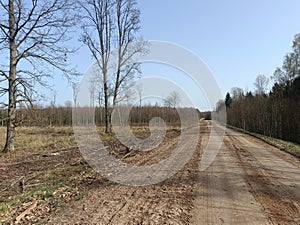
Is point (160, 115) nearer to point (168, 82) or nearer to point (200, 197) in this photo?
point (168, 82)

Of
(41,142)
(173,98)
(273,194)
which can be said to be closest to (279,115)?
(173,98)

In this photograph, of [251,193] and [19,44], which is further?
[19,44]

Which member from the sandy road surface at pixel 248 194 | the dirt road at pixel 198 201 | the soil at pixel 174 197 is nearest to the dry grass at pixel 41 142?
the soil at pixel 174 197

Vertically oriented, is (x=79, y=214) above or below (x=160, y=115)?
below

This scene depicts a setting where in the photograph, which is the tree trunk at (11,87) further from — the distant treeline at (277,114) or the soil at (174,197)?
the distant treeline at (277,114)

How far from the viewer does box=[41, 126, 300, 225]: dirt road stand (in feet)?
15.5

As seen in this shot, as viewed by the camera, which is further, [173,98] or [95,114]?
[95,114]

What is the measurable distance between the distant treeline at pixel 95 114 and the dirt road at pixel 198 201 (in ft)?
32.1

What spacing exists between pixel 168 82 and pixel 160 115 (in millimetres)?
24116

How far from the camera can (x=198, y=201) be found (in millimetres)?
5688

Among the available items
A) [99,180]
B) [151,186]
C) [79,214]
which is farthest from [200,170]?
[79,214]

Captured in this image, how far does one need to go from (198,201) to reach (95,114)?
68.6 feet

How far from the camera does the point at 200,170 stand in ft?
29.2

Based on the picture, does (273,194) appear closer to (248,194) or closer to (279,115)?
(248,194)
